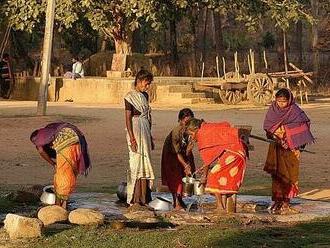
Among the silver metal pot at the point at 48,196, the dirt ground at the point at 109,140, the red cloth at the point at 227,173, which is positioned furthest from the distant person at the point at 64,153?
the dirt ground at the point at 109,140

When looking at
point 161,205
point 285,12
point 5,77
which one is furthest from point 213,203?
point 5,77

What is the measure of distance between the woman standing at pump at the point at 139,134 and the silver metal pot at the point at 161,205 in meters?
0.09

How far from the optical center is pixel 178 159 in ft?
34.2

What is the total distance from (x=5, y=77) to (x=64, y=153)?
25870 mm

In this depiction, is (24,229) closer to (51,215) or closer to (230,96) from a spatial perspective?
(51,215)

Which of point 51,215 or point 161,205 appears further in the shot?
point 161,205

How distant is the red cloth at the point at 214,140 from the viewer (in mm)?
9664

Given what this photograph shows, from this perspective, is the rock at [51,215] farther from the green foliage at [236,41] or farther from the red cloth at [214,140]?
the green foliage at [236,41]

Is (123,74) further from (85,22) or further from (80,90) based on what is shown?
(85,22)

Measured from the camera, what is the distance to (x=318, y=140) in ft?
68.8

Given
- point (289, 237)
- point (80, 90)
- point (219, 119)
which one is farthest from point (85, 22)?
point (289, 237)

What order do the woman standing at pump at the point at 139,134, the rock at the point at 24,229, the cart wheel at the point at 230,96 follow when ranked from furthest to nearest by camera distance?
the cart wheel at the point at 230,96, the woman standing at pump at the point at 139,134, the rock at the point at 24,229

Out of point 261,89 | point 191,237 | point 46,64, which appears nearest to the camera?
point 191,237

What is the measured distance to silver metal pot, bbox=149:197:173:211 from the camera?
1014 cm
